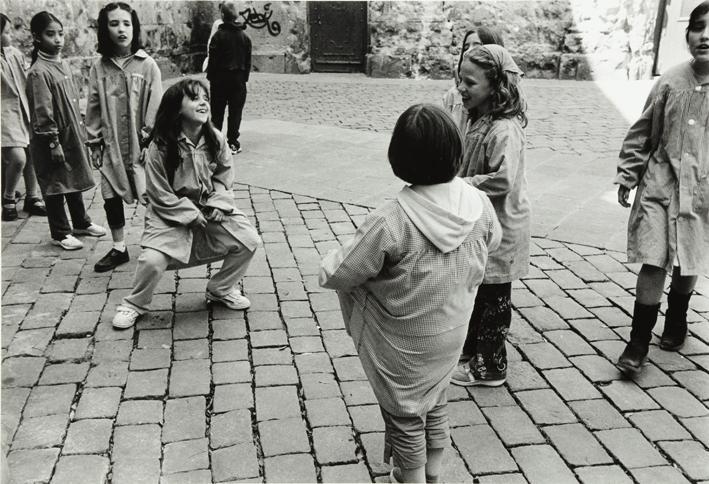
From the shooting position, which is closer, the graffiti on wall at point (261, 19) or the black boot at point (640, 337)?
the black boot at point (640, 337)

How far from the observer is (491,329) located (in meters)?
3.52

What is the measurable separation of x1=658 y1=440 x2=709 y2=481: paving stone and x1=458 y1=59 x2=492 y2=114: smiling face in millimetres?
1713

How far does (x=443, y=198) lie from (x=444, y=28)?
43.5 ft

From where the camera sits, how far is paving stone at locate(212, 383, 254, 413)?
131 inches

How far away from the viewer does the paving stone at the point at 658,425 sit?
10.4 feet

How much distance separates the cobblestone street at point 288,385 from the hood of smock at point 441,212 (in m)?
1.14

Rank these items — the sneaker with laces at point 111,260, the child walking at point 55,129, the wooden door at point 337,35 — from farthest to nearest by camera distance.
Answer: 1. the wooden door at point 337,35
2. the child walking at point 55,129
3. the sneaker with laces at point 111,260

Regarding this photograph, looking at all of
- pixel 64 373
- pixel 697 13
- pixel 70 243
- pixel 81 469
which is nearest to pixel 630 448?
pixel 697 13

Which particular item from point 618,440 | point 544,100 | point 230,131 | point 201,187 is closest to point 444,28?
point 544,100

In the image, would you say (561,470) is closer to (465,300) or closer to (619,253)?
(465,300)

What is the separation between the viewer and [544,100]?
12.1m

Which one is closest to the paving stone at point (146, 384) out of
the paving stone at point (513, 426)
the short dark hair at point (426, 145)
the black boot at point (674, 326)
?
the paving stone at point (513, 426)

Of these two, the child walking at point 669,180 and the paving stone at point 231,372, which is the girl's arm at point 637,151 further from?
the paving stone at point 231,372

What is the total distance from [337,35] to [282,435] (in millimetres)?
13495
